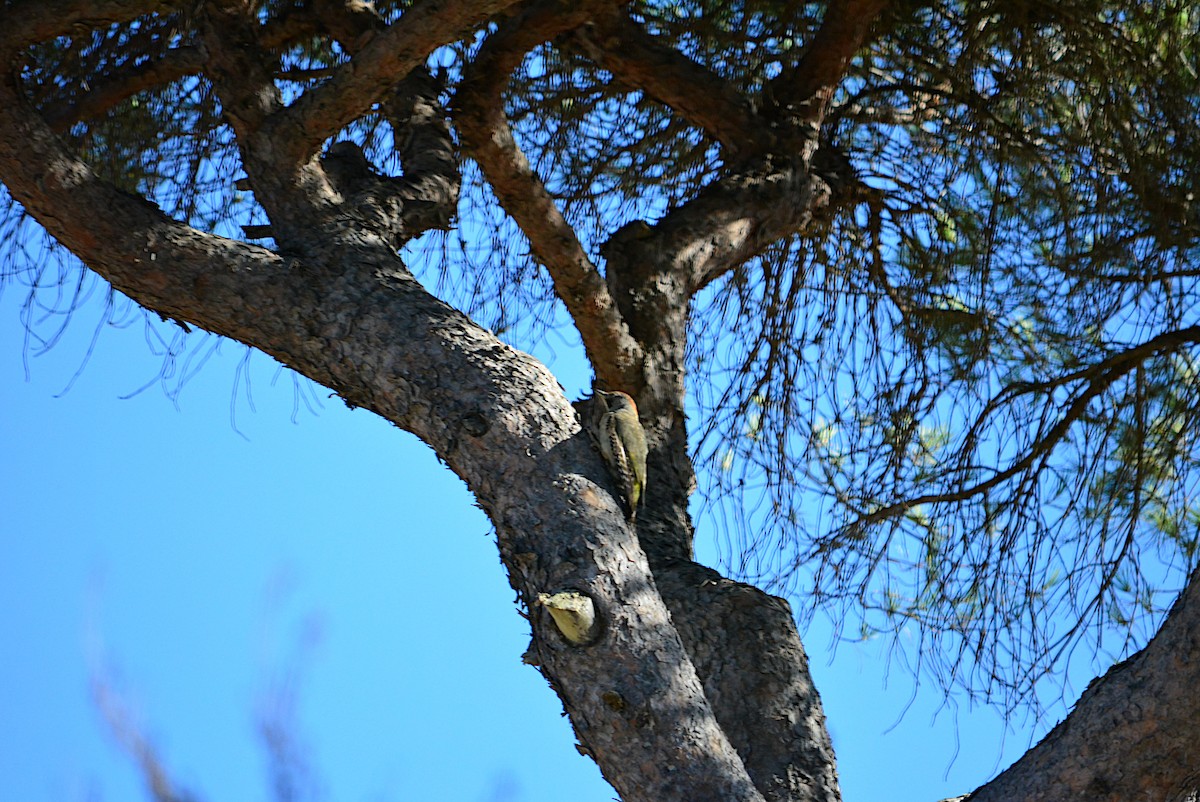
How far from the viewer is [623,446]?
1929 mm

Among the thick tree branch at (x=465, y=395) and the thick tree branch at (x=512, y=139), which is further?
the thick tree branch at (x=512, y=139)

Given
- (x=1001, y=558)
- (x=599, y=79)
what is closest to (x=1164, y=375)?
(x=1001, y=558)

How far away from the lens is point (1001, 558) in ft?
9.27

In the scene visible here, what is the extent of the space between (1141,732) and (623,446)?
0.85 meters

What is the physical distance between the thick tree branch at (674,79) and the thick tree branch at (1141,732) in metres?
1.76

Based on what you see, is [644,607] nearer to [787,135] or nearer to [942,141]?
[787,135]

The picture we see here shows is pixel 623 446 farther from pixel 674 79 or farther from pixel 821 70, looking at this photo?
pixel 821 70

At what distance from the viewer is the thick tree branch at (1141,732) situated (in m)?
1.47

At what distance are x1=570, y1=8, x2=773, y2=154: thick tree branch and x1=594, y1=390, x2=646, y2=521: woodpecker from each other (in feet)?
4.01

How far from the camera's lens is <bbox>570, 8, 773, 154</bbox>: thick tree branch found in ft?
→ 9.50

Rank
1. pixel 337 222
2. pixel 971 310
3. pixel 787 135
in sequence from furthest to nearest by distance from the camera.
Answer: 1. pixel 971 310
2. pixel 787 135
3. pixel 337 222

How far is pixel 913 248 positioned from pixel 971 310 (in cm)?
29

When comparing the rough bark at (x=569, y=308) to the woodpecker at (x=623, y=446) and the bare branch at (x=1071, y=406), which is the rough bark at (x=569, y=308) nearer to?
the woodpecker at (x=623, y=446)

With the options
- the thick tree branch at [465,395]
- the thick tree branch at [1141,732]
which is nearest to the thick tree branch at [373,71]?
the thick tree branch at [465,395]
